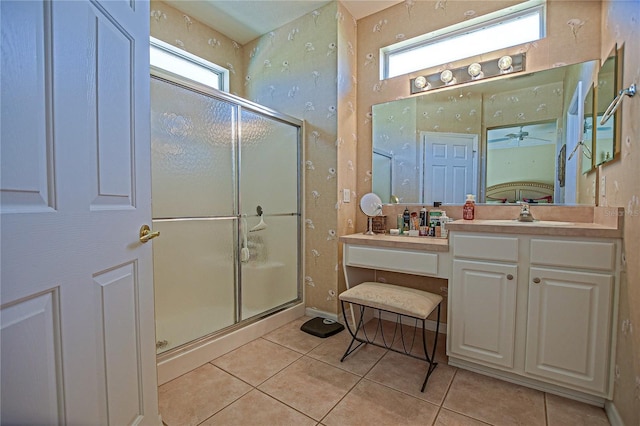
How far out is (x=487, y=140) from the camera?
83.4 inches

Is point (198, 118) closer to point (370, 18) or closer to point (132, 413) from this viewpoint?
point (132, 413)

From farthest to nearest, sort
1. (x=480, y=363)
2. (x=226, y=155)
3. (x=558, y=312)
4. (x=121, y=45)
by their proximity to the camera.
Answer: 1. (x=226, y=155)
2. (x=480, y=363)
3. (x=558, y=312)
4. (x=121, y=45)

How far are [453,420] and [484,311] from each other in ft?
1.96

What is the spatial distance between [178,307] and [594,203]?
8.94 feet

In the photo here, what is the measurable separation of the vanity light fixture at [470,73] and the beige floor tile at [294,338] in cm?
216

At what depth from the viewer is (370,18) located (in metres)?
2.55

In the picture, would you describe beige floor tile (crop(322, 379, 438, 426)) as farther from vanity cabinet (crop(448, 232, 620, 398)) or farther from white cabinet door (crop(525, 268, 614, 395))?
white cabinet door (crop(525, 268, 614, 395))

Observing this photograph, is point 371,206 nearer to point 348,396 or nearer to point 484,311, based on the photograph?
point 484,311

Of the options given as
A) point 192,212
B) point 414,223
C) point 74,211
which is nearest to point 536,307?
point 414,223

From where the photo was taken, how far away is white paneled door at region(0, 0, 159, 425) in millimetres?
581

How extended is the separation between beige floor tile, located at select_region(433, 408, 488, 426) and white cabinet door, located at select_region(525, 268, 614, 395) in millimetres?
464

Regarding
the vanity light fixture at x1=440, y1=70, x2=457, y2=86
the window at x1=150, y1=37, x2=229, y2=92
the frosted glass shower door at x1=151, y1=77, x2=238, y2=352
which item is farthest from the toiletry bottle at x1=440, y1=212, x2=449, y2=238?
the window at x1=150, y1=37, x2=229, y2=92

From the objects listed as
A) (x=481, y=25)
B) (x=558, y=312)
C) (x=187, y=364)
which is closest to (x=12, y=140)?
(x=187, y=364)

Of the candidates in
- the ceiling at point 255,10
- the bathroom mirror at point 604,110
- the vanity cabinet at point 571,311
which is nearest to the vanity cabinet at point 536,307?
the vanity cabinet at point 571,311
